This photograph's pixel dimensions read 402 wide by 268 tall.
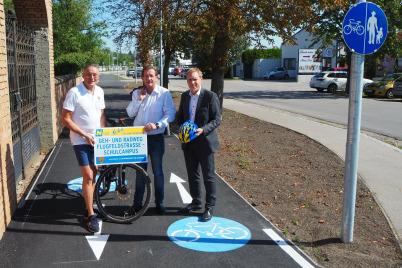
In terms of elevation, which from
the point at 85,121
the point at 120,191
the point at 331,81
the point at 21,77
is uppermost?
the point at 21,77

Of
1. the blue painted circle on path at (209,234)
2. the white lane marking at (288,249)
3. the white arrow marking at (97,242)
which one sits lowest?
the white lane marking at (288,249)

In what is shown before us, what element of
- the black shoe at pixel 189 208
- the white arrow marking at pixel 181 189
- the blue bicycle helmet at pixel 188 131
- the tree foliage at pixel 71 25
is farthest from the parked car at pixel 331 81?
the blue bicycle helmet at pixel 188 131

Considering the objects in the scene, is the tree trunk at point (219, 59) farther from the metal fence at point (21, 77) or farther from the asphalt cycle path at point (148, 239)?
the asphalt cycle path at point (148, 239)

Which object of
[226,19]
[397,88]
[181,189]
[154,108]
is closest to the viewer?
[154,108]

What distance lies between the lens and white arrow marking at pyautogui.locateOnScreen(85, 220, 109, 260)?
408cm

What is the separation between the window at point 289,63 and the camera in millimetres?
55938

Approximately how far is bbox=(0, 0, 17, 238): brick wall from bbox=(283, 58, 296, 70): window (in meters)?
53.6

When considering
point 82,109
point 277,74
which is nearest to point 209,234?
point 82,109

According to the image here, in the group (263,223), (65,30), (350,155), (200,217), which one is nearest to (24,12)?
(200,217)

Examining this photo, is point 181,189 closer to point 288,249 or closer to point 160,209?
point 160,209

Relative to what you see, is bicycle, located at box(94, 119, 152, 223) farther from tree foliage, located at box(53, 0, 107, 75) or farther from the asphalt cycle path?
tree foliage, located at box(53, 0, 107, 75)

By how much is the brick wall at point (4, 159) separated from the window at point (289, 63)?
5355 centimetres

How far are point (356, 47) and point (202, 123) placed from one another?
1.90 metres

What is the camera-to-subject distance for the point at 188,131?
472cm
